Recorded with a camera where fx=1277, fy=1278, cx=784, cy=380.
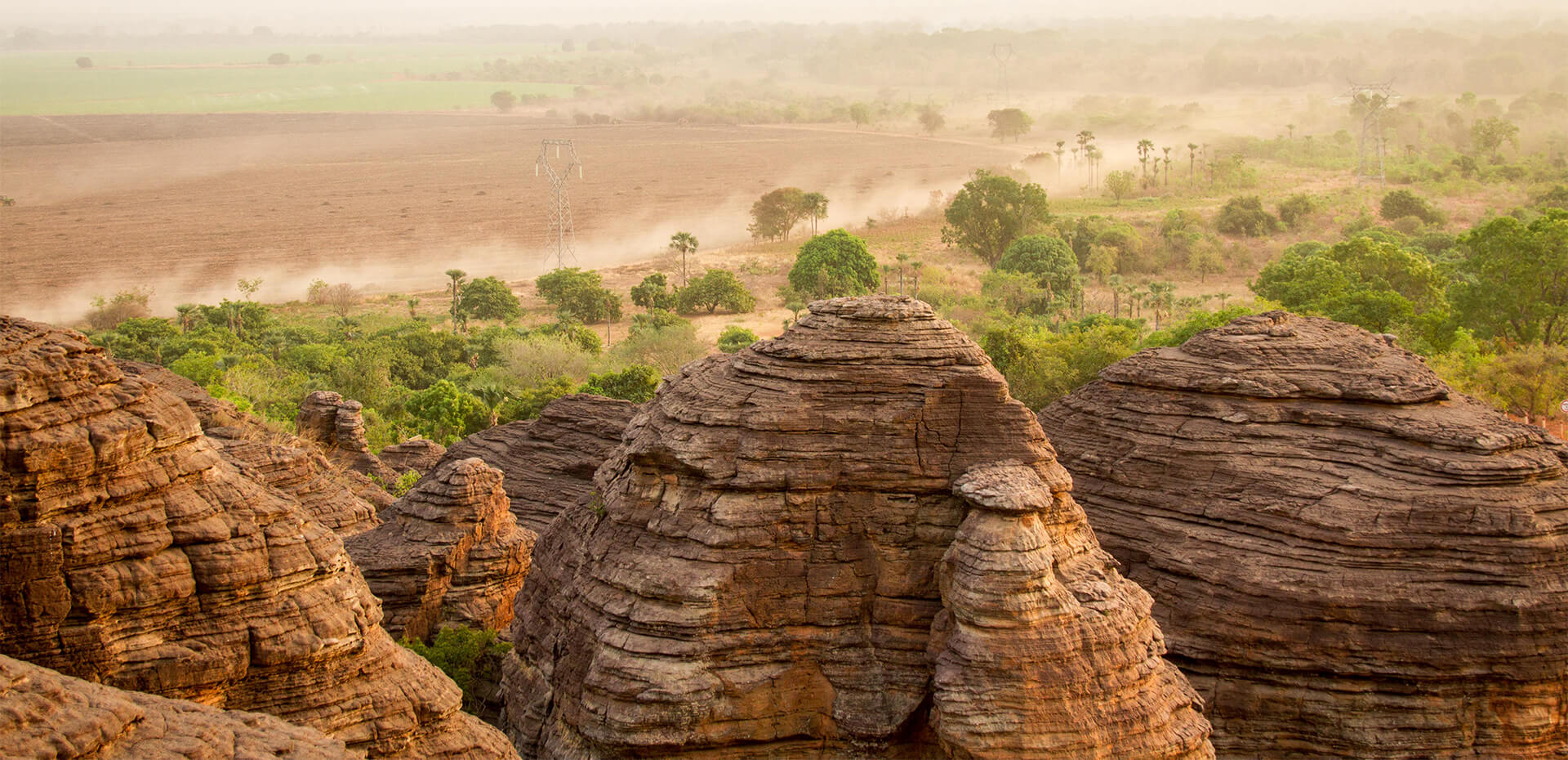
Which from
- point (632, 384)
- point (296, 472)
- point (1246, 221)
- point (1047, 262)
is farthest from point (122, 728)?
point (1246, 221)

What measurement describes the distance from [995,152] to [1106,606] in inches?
6998

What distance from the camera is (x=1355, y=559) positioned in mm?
20312

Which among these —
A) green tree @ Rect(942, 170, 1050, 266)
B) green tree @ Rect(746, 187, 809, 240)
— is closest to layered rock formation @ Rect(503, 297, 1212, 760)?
green tree @ Rect(942, 170, 1050, 266)

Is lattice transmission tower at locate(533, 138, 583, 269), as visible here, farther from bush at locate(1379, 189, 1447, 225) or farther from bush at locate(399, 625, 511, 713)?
bush at locate(399, 625, 511, 713)

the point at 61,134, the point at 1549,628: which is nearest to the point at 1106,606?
the point at 1549,628

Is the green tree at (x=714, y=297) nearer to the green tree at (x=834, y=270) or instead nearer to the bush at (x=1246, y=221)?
the green tree at (x=834, y=270)

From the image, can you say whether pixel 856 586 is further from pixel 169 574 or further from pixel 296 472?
pixel 296 472

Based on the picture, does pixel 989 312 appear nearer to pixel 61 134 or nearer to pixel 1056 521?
pixel 1056 521

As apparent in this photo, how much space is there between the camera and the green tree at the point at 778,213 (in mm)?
119438

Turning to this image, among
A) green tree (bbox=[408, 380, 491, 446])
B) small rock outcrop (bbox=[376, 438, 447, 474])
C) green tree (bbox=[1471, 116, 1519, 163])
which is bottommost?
green tree (bbox=[408, 380, 491, 446])

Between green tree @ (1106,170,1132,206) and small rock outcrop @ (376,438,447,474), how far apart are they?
3885 inches

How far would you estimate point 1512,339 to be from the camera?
169 feet

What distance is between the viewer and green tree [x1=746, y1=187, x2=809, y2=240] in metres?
119

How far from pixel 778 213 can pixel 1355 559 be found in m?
101
